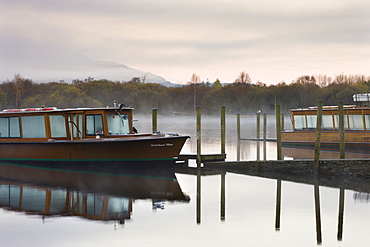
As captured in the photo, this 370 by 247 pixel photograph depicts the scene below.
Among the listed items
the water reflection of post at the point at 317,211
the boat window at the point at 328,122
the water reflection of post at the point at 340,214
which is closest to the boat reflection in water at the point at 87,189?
the water reflection of post at the point at 317,211

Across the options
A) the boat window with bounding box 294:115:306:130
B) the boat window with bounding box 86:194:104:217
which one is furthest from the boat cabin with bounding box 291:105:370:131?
the boat window with bounding box 86:194:104:217

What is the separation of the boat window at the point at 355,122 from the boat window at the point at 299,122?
3738mm

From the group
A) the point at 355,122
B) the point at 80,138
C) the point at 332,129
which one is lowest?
the point at 332,129

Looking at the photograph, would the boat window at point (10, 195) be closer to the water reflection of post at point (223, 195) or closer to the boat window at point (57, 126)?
the boat window at point (57, 126)

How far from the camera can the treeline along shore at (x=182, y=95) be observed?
409ft

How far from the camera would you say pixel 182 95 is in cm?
14950

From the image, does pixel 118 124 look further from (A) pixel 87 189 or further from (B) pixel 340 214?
(B) pixel 340 214

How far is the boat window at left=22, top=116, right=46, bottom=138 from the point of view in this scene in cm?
2783

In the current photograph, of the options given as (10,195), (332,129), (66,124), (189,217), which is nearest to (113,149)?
(66,124)

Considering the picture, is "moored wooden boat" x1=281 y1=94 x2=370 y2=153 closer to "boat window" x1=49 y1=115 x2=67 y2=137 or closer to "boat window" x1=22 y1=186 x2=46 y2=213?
"boat window" x1=49 y1=115 x2=67 y2=137

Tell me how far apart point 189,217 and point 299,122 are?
2245 cm

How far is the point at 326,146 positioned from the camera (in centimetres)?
3584

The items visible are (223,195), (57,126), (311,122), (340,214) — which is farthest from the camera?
(311,122)

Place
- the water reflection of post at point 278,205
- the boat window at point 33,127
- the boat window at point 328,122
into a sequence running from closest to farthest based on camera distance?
the water reflection of post at point 278,205, the boat window at point 33,127, the boat window at point 328,122
